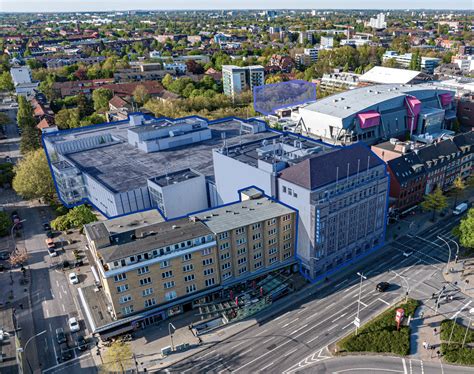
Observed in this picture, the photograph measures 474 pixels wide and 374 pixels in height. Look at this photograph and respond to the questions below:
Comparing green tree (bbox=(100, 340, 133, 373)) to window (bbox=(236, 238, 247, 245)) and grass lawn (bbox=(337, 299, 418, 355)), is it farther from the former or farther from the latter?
grass lawn (bbox=(337, 299, 418, 355))

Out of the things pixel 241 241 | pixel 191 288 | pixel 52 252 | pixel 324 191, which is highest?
pixel 324 191

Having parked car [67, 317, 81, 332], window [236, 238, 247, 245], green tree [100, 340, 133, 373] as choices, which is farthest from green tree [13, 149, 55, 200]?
window [236, 238, 247, 245]

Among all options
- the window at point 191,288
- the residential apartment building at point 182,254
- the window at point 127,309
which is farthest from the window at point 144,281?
the window at point 191,288

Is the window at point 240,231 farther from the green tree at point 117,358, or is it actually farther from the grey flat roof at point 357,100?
the grey flat roof at point 357,100

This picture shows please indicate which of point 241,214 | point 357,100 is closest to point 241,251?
point 241,214

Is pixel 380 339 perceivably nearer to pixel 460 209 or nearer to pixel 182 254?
pixel 182 254

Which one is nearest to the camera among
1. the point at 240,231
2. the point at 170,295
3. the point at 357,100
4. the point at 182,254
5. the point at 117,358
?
the point at 117,358

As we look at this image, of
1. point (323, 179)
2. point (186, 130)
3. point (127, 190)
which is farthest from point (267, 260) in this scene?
point (186, 130)
